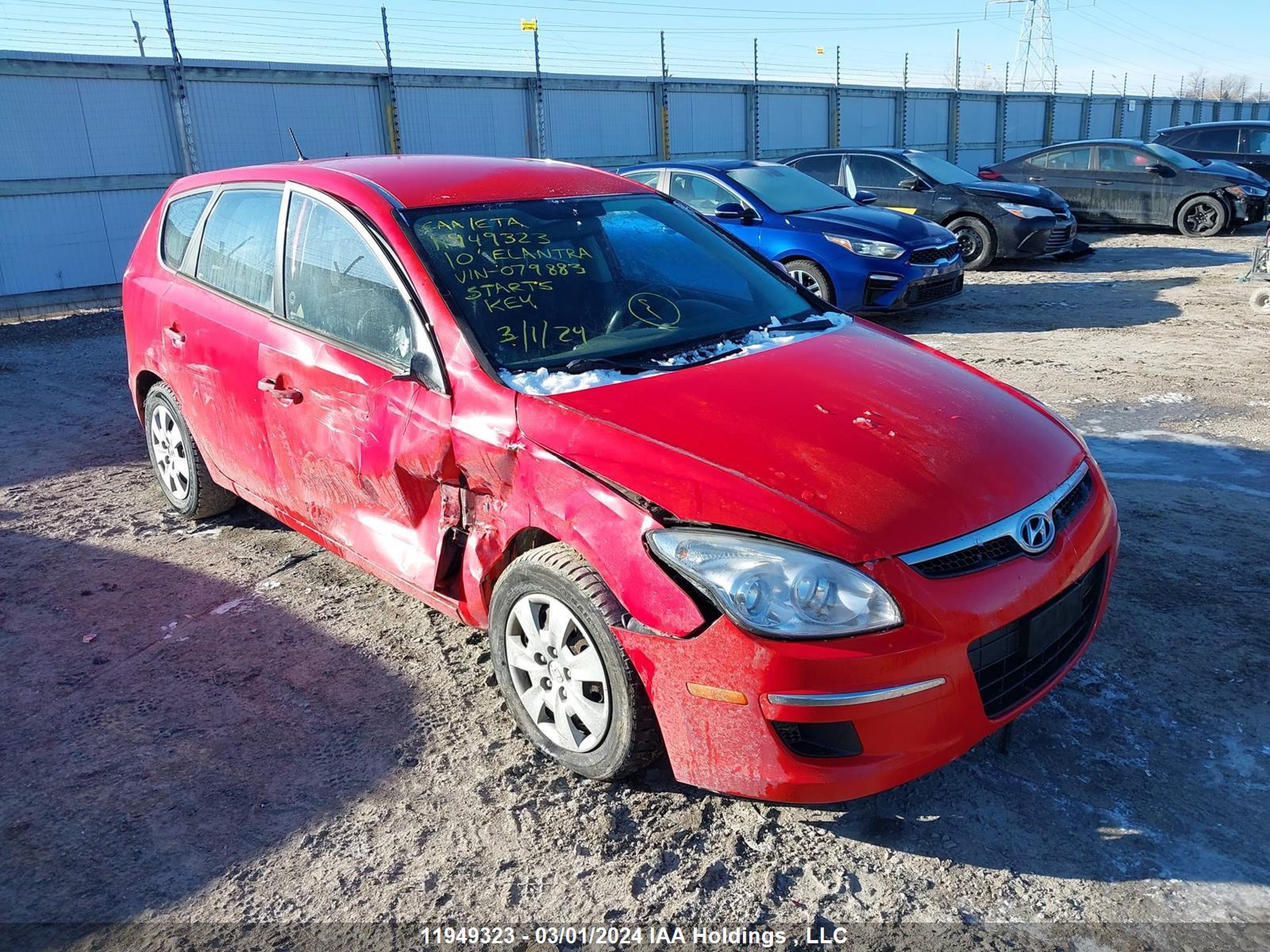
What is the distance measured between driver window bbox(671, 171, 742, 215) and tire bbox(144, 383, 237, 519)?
5834 mm

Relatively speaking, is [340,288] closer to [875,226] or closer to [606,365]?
[606,365]

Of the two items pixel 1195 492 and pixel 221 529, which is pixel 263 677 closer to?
pixel 221 529

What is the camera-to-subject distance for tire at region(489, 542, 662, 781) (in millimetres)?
2635

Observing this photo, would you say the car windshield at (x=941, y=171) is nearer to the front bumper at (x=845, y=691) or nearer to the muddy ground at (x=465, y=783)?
the muddy ground at (x=465, y=783)

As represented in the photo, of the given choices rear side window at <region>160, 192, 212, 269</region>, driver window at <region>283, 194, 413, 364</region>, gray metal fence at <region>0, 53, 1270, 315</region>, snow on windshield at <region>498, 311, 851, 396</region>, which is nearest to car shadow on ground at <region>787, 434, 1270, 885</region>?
snow on windshield at <region>498, 311, 851, 396</region>

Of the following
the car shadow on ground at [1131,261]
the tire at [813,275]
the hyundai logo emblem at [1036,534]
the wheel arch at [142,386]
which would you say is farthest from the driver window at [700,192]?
the hyundai logo emblem at [1036,534]

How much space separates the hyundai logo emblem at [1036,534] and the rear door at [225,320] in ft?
9.31

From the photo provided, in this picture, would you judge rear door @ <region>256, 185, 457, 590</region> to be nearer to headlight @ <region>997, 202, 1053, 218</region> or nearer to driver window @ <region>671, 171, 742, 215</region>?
driver window @ <region>671, 171, 742, 215</region>

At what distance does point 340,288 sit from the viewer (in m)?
3.57

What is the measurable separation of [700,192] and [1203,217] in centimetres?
919

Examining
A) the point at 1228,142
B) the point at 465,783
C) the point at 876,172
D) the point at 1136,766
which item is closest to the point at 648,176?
the point at 876,172

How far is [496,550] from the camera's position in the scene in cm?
300

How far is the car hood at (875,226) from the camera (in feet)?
29.8

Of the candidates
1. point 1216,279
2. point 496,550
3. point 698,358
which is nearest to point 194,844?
point 496,550
